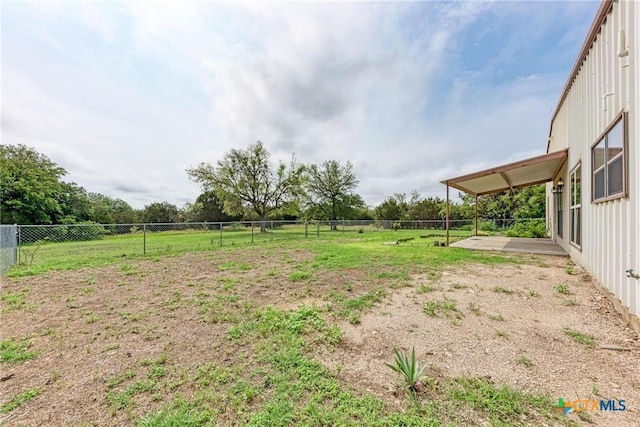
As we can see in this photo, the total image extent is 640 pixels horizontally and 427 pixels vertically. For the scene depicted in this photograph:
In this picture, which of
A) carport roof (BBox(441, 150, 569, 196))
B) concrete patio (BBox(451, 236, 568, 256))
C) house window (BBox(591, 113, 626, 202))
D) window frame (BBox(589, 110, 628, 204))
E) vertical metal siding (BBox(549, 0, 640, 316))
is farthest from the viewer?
concrete patio (BBox(451, 236, 568, 256))

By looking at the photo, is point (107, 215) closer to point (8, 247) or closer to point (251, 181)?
point (251, 181)

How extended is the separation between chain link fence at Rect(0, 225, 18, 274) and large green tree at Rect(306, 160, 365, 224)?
22.9 meters

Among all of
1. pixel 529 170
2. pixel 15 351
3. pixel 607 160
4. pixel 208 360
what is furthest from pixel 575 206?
pixel 15 351

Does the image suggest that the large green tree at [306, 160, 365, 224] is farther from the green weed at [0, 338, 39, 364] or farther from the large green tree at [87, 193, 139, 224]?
the green weed at [0, 338, 39, 364]

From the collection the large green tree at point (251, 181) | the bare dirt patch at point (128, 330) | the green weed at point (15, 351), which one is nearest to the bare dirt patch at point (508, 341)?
the bare dirt patch at point (128, 330)

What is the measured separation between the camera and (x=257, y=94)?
11.1m

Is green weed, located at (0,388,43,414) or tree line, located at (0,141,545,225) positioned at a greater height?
tree line, located at (0,141,545,225)

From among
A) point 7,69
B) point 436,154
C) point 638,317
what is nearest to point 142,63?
point 7,69

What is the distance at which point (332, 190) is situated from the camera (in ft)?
93.8

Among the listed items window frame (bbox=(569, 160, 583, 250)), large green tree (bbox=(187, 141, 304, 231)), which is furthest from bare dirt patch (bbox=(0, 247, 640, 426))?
large green tree (bbox=(187, 141, 304, 231))

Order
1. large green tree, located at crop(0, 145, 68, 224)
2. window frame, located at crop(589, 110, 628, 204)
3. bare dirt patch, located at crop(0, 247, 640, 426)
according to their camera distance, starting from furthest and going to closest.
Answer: large green tree, located at crop(0, 145, 68, 224) → window frame, located at crop(589, 110, 628, 204) → bare dirt patch, located at crop(0, 247, 640, 426)

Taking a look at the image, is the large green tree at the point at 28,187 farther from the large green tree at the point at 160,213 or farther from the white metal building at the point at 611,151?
the white metal building at the point at 611,151

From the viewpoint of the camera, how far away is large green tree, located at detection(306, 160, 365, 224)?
2847 centimetres

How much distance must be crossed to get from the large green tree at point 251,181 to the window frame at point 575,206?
18.1 m
